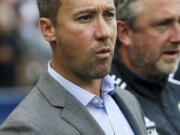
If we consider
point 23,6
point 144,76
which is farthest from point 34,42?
point 144,76

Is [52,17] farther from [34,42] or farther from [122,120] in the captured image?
[34,42]

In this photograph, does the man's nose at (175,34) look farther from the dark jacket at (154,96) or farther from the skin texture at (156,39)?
the dark jacket at (154,96)

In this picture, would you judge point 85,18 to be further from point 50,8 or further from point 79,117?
point 79,117

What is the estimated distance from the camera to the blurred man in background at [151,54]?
3477 mm

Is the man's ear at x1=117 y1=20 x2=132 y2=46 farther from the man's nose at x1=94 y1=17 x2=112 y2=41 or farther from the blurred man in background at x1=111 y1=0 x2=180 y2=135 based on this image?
the man's nose at x1=94 y1=17 x2=112 y2=41

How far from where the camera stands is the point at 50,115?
2.19 meters

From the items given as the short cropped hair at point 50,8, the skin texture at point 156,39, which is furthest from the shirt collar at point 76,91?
the skin texture at point 156,39

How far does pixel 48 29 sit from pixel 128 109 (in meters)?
0.65

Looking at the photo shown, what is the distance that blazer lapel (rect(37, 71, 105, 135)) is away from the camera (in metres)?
2.22

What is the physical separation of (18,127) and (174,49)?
177 cm

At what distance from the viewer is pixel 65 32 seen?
7.57 ft

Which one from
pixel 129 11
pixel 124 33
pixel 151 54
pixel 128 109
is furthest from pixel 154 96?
pixel 128 109

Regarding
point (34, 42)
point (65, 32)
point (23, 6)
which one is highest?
point (65, 32)

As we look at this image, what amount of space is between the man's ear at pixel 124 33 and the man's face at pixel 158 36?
0.07 metres
